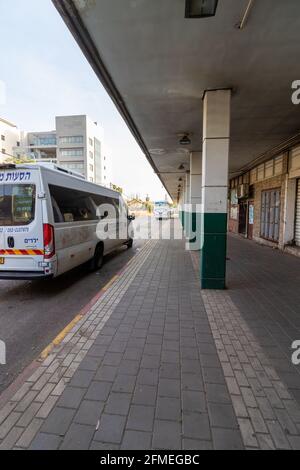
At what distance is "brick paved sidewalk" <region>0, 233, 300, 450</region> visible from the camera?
73.4 inches

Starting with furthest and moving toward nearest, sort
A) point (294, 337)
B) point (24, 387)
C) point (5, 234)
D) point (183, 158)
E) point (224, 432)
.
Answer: point (183, 158), point (5, 234), point (294, 337), point (24, 387), point (224, 432)

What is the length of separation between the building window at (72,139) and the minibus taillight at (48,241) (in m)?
54.3

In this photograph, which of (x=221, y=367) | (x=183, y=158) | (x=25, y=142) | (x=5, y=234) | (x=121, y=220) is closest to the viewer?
(x=221, y=367)

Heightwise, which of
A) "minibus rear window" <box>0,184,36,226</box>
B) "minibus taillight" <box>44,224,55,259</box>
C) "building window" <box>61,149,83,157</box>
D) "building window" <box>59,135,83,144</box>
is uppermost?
"building window" <box>59,135,83,144</box>

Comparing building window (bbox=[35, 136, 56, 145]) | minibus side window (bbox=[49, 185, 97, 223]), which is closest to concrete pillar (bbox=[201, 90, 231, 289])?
minibus side window (bbox=[49, 185, 97, 223])

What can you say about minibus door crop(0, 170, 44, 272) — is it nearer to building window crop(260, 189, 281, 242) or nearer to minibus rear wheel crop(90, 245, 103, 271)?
minibus rear wheel crop(90, 245, 103, 271)

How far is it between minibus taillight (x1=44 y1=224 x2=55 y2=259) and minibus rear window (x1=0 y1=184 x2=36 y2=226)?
342mm

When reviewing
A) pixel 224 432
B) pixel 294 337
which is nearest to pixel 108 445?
pixel 224 432

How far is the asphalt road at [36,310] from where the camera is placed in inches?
119

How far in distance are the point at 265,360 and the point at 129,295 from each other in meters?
2.73

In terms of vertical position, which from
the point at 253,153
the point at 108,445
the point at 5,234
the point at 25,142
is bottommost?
the point at 108,445

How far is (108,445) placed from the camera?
180 centimetres

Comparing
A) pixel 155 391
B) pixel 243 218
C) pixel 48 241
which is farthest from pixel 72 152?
pixel 155 391
